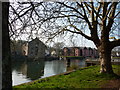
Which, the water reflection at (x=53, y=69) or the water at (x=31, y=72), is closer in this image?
the water at (x=31, y=72)

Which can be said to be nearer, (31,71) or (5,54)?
(5,54)

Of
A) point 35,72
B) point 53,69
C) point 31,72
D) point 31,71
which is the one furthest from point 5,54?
point 53,69

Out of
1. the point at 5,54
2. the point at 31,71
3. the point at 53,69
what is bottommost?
the point at 31,71

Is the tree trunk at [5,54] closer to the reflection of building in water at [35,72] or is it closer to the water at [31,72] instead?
the water at [31,72]

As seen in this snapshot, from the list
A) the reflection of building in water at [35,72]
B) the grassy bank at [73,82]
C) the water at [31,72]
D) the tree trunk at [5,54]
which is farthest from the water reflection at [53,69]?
the tree trunk at [5,54]

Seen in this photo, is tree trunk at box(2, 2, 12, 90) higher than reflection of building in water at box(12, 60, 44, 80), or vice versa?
tree trunk at box(2, 2, 12, 90)

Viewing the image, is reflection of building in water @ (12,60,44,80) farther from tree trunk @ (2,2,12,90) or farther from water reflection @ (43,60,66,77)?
tree trunk @ (2,2,12,90)

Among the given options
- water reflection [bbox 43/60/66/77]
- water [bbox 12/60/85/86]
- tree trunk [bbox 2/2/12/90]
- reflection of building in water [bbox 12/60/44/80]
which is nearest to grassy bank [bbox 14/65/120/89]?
water [bbox 12/60/85/86]

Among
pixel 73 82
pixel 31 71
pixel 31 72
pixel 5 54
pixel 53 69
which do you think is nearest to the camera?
pixel 5 54

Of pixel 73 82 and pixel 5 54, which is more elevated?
pixel 5 54

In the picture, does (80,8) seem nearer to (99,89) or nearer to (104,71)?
(104,71)

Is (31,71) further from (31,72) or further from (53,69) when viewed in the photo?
(53,69)

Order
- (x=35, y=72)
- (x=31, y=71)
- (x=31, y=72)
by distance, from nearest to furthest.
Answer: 1. (x=35, y=72)
2. (x=31, y=72)
3. (x=31, y=71)

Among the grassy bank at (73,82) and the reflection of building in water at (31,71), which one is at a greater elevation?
the grassy bank at (73,82)
